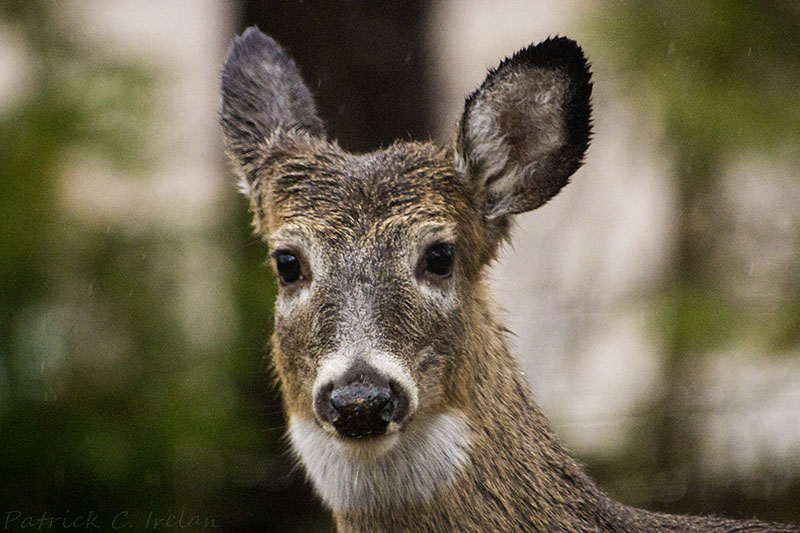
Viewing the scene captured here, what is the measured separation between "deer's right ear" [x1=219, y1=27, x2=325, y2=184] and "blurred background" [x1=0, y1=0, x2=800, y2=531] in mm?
2589

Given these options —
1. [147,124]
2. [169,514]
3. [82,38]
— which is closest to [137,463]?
[169,514]

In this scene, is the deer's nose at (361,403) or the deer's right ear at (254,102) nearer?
the deer's nose at (361,403)

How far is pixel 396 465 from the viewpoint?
443 cm

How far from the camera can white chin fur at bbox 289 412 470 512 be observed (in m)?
4.37

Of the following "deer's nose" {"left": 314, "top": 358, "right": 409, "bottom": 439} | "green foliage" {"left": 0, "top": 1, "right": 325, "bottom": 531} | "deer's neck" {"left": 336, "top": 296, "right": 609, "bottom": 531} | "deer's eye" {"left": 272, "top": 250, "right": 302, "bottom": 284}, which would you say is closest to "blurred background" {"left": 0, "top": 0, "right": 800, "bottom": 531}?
"green foliage" {"left": 0, "top": 1, "right": 325, "bottom": 531}

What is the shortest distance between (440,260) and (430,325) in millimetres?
260

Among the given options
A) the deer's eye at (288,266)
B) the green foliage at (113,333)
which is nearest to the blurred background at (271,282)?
the green foliage at (113,333)

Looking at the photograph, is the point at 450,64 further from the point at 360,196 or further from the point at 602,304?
the point at 360,196

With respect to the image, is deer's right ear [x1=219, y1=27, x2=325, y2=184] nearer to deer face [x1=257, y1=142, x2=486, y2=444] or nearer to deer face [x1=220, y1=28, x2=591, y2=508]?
deer face [x1=220, y1=28, x2=591, y2=508]

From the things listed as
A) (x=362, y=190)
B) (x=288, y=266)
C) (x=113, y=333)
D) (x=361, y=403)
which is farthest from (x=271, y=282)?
(x=361, y=403)

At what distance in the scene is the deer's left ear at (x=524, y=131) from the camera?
14.8 ft

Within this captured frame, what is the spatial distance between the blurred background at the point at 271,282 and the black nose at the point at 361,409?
10.6 ft

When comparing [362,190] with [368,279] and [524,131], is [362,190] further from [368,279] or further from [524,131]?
[524,131]

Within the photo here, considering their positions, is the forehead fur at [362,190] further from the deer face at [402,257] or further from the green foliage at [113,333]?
the green foliage at [113,333]
